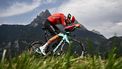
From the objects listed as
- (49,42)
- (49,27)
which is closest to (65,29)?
(49,42)

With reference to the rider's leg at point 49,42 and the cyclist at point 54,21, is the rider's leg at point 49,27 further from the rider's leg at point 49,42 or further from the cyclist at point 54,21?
the rider's leg at point 49,42

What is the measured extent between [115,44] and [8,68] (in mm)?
1238

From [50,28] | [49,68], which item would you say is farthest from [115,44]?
[50,28]

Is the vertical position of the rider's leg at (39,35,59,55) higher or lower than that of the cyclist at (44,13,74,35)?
lower

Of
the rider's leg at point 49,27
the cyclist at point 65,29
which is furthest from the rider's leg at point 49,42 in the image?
the rider's leg at point 49,27

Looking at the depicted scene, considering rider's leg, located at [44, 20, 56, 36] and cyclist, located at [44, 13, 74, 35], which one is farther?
rider's leg, located at [44, 20, 56, 36]

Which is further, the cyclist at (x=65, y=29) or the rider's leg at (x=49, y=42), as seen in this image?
the rider's leg at (x=49, y=42)

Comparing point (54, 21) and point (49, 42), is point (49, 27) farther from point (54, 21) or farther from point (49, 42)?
point (49, 42)

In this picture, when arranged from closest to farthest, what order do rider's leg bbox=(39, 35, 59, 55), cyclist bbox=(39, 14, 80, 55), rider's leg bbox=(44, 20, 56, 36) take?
cyclist bbox=(39, 14, 80, 55)
rider's leg bbox=(39, 35, 59, 55)
rider's leg bbox=(44, 20, 56, 36)

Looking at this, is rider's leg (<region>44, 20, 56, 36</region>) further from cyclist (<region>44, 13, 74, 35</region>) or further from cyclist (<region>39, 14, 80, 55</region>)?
cyclist (<region>39, 14, 80, 55</region>)

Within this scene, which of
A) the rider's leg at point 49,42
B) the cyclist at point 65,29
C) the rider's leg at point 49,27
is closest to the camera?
the cyclist at point 65,29

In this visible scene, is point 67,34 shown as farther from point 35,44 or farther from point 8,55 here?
point 8,55

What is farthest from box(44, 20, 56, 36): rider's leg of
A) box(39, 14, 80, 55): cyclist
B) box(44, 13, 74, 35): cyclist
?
box(39, 14, 80, 55): cyclist

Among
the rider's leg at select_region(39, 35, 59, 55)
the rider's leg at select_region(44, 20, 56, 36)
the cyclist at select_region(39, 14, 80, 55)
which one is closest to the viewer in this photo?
the cyclist at select_region(39, 14, 80, 55)
